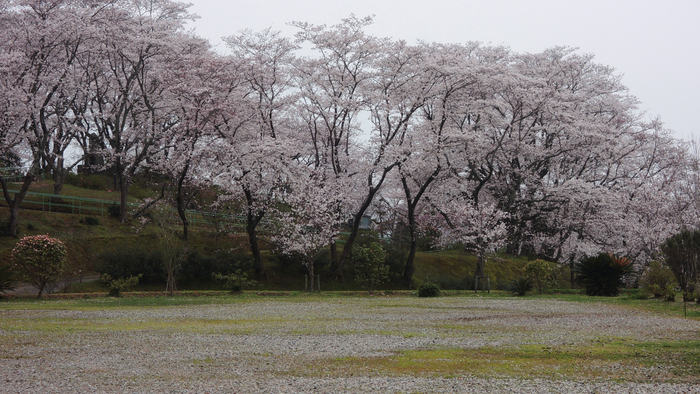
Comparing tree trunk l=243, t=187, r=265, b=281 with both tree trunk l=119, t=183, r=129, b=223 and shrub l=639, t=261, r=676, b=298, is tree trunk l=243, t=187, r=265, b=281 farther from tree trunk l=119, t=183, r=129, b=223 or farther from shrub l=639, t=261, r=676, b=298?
shrub l=639, t=261, r=676, b=298

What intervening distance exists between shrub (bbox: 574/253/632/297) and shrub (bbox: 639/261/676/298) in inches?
78.6

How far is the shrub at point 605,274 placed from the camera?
2603cm

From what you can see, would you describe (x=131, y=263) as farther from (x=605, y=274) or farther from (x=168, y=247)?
(x=605, y=274)

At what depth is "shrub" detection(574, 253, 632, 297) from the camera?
2603 cm

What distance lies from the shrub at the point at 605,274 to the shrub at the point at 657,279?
2.00m

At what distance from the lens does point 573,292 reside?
2886cm

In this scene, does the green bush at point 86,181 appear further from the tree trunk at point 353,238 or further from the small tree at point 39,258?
the small tree at point 39,258

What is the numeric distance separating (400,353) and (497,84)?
28.7m

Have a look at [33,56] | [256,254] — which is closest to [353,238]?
[256,254]

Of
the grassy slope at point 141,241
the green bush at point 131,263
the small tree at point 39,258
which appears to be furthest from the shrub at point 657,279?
the small tree at point 39,258

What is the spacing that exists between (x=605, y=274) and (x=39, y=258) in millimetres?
23354

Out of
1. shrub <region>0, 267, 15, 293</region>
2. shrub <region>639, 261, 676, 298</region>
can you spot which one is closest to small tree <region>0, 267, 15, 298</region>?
shrub <region>0, 267, 15, 293</region>

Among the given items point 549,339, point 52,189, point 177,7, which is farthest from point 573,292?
point 52,189

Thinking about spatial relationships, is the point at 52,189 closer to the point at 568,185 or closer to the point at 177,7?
the point at 177,7
